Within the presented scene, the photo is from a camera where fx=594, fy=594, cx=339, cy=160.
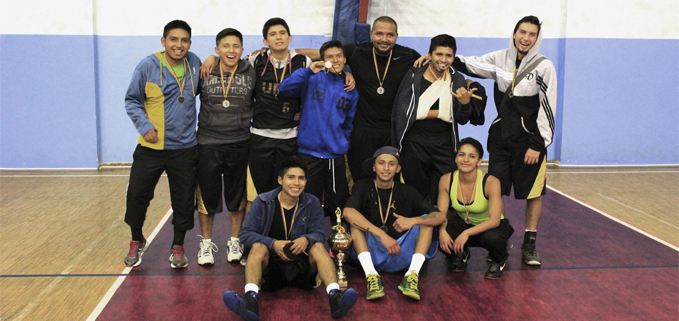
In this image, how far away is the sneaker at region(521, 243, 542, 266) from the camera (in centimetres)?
416

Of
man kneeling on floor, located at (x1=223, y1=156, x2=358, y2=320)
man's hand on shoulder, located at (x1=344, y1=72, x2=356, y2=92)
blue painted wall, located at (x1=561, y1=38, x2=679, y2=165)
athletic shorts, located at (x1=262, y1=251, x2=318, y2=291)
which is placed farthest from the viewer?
blue painted wall, located at (x1=561, y1=38, x2=679, y2=165)

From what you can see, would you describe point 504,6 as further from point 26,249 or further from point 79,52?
point 26,249

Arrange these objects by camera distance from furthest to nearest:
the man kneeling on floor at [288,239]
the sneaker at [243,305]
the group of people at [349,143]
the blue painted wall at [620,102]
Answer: the blue painted wall at [620,102] → the group of people at [349,143] → the man kneeling on floor at [288,239] → the sneaker at [243,305]

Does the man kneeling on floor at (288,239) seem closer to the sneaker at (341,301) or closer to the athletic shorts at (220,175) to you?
the sneaker at (341,301)

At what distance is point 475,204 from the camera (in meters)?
4.01

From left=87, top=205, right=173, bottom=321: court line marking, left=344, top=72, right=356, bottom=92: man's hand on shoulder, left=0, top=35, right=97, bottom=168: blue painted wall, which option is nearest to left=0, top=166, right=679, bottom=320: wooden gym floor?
left=87, top=205, right=173, bottom=321: court line marking

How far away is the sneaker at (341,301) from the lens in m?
3.16

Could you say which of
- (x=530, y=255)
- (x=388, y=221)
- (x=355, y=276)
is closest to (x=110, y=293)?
(x=355, y=276)

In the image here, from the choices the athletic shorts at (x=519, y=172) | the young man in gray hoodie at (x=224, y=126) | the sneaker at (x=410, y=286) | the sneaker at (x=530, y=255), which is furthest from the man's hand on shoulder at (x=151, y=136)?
the sneaker at (x=530, y=255)

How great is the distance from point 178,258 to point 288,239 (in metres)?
0.89

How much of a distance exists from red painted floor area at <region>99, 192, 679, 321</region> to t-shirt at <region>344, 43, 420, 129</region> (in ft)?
3.58

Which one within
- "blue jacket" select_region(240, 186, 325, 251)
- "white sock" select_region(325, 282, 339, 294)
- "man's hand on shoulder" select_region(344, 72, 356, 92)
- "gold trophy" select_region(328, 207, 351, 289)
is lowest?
"white sock" select_region(325, 282, 339, 294)

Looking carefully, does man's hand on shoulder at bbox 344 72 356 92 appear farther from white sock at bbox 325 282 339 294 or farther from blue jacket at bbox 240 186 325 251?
white sock at bbox 325 282 339 294

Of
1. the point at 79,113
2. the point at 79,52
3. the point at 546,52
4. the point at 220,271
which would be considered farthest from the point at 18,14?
the point at 546,52
